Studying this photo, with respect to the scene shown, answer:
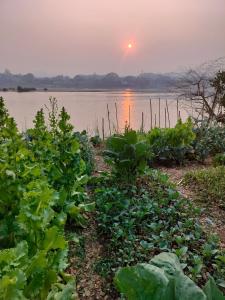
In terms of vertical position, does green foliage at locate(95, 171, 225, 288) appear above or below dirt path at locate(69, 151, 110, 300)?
above

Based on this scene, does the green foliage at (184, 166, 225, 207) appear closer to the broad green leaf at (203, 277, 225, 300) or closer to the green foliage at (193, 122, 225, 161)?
the green foliage at (193, 122, 225, 161)

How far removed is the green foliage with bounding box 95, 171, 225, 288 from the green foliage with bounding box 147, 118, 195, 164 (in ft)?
5.74

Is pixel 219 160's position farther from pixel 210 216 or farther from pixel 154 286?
pixel 154 286

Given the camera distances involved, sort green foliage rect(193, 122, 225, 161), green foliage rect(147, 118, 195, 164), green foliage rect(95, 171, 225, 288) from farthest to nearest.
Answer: green foliage rect(193, 122, 225, 161), green foliage rect(147, 118, 195, 164), green foliage rect(95, 171, 225, 288)

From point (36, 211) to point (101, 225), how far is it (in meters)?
1.13

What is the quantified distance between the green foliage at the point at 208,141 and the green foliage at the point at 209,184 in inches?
41.8

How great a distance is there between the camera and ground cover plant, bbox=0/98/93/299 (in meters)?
1.39

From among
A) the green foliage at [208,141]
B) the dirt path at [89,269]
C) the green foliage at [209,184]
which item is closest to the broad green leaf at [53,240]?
the dirt path at [89,269]

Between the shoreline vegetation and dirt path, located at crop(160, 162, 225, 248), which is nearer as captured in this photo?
the shoreline vegetation

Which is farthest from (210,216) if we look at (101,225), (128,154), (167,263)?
(167,263)

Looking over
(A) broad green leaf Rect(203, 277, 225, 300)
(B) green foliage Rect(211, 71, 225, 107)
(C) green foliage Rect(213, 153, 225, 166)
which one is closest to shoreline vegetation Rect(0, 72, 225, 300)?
(A) broad green leaf Rect(203, 277, 225, 300)

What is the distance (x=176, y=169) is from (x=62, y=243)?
3.41 metres

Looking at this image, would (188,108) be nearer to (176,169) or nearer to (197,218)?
(176,169)

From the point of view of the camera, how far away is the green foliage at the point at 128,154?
12.5 feet
